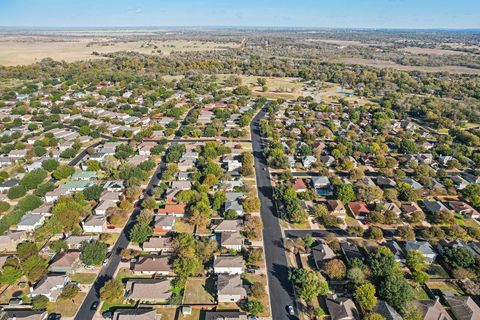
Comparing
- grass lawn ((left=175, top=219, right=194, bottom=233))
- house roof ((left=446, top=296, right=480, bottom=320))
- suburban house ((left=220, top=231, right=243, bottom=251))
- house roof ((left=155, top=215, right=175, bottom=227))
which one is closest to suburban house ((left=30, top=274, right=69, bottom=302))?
house roof ((left=155, top=215, right=175, bottom=227))

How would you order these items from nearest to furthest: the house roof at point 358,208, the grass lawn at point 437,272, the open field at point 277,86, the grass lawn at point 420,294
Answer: the grass lawn at point 420,294
the grass lawn at point 437,272
the house roof at point 358,208
the open field at point 277,86

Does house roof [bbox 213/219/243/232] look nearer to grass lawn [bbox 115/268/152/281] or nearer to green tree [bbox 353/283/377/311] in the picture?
grass lawn [bbox 115/268/152/281]

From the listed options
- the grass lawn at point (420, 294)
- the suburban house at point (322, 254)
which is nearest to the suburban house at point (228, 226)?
the suburban house at point (322, 254)

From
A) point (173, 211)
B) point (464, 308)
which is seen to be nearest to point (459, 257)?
point (464, 308)

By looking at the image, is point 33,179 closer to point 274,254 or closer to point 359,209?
point 274,254

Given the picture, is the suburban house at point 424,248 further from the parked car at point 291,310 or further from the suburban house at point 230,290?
the suburban house at point 230,290

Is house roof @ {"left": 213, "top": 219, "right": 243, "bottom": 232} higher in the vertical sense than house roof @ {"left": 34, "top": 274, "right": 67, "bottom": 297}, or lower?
higher
